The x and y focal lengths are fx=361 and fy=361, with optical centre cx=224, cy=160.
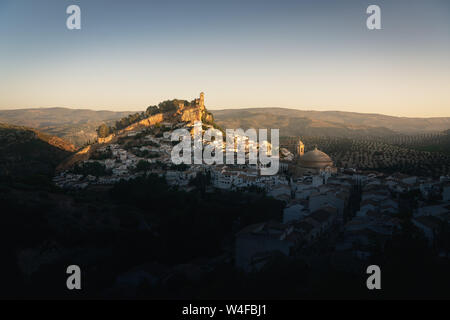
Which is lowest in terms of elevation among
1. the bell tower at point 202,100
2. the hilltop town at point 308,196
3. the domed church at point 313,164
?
the hilltop town at point 308,196

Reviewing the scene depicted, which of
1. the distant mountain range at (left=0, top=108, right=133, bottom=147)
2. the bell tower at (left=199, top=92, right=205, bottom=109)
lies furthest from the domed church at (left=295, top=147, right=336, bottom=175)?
the distant mountain range at (left=0, top=108, right=133, bottom=147)

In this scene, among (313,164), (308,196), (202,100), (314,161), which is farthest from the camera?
(202,100)

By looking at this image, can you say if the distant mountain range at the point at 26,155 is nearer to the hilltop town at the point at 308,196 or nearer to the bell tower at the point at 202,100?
the hilltop town at the point at 308,196

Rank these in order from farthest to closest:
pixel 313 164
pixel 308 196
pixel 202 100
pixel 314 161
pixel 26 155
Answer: pixel 202 100 < pixel 26 155 < pixel 314 161 < pixel 313 164 < pixel 308 196

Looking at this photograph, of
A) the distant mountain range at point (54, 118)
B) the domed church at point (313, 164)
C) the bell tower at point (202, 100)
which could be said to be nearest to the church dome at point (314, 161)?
the domed church at point (313, 164)

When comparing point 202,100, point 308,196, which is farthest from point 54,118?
point 308,196

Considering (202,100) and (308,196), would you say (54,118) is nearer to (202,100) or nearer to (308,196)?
(202,100)

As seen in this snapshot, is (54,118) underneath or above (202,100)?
above

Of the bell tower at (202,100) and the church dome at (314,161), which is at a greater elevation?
the bell tower at (202,100)

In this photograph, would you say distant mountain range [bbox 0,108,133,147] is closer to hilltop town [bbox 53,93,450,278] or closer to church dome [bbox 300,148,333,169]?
hilltop town [bbox 53,93,450,278]

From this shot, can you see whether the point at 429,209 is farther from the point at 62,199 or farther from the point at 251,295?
the point at 62,199

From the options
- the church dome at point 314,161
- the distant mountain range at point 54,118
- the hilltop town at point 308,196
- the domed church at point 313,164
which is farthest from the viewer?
the distant mountain range at point 54,118
